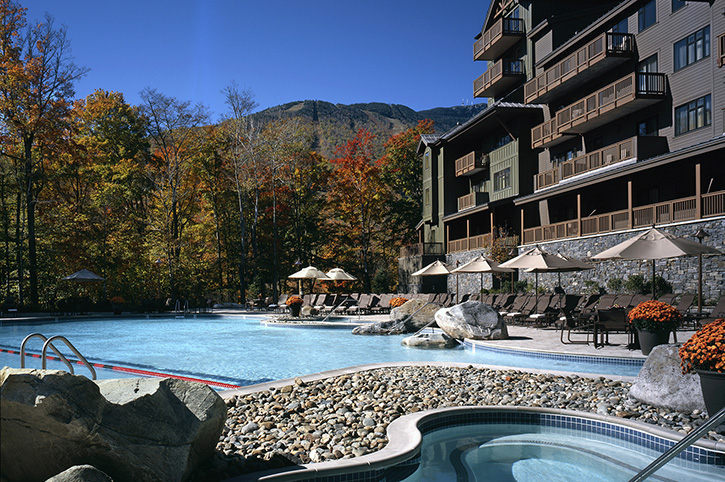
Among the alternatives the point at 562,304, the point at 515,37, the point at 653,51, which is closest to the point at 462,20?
the point at 515,37

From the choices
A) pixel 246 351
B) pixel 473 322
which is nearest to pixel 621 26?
pixel 473 322

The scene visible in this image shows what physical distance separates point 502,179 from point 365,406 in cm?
2701

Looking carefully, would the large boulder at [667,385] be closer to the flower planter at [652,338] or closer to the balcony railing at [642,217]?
the flower planter at [652,338]

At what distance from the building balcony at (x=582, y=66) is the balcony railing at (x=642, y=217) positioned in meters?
7.03

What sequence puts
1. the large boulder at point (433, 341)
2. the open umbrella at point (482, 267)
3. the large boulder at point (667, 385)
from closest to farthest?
the large boulder at point (667, 385), the large boulder at point (433, 341), the open umbrella at point (482, 267)

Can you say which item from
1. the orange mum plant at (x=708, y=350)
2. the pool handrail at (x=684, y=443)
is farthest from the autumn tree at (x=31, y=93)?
the pool handrail at (x=684, y=443)

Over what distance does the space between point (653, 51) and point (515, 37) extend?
35.1 ft

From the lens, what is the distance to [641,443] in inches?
203

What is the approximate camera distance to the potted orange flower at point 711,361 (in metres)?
5.02

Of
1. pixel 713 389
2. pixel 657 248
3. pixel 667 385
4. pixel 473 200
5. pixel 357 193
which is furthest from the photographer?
pixel 357 193

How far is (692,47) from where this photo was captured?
2050 centimetres

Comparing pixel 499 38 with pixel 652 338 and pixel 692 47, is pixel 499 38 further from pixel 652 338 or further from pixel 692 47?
pixel 652 338

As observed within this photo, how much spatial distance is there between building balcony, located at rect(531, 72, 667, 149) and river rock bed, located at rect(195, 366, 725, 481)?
57.8ft

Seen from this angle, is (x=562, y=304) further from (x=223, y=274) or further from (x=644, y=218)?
(x=223, y=274)
